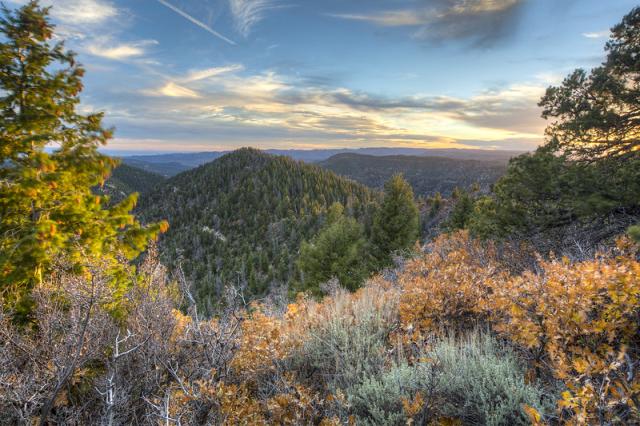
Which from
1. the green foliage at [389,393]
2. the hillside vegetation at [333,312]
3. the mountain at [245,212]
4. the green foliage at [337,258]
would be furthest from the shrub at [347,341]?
the mountain at [245,212]

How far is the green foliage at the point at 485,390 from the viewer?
290 cm

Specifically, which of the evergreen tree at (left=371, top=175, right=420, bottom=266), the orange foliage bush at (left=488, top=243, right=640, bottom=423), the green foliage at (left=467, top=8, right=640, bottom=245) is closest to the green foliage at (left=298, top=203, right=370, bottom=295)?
the evergreen tree at (left=371, top=175, right=420, bottom=266)

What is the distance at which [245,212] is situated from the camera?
465 feet

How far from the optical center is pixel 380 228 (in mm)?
22688

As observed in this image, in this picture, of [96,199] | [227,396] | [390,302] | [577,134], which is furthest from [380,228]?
[227,396]

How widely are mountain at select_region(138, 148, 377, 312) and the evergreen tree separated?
48886 millimetres

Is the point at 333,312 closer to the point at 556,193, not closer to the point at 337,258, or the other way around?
the point at 556,193

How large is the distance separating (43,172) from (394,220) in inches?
765

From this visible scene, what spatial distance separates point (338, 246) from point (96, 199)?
54.9ft

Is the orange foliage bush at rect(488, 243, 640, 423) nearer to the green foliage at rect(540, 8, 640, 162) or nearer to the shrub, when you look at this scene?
the shrub

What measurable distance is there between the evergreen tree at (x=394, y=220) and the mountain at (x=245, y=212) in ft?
160

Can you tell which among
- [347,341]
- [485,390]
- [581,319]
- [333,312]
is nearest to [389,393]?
[485,390]

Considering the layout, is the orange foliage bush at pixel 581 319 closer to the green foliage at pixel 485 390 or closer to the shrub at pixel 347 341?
the green foliage at pixel 485 390

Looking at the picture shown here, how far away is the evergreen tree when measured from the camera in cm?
2212
